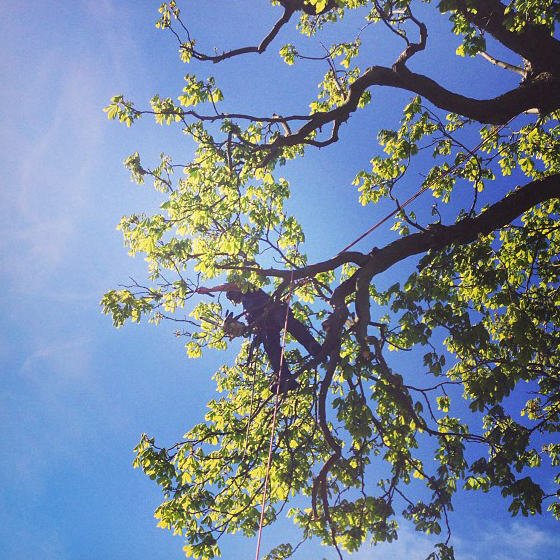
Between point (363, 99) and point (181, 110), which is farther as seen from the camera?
point (363, 99)

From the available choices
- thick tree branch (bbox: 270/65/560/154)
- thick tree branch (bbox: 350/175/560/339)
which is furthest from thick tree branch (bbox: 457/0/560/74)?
thick tree branch (bbox: 350/175/560/339)

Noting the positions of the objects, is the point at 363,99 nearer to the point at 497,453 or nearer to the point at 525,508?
the point at 497,453

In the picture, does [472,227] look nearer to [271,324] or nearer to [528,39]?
[528,39]

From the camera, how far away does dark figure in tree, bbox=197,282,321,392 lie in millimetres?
5957

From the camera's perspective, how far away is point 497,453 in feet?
16.2

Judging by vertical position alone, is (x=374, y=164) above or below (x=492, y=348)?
above

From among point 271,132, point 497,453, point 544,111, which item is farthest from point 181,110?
point 497,453

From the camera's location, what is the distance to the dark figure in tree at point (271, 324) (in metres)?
5.96

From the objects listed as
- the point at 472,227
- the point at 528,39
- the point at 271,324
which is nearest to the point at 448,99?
the point at 528,39

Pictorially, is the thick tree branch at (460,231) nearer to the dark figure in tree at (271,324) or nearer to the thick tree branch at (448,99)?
the dark figure in tree at (271,324)

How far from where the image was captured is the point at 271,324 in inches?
254

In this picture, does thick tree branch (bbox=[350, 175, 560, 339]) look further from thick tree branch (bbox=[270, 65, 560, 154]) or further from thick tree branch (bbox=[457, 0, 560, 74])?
thick tree branch (bbox=[457, 0, 560, 74])

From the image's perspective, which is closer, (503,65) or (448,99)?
(448,99)

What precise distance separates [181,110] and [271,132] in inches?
57.9
